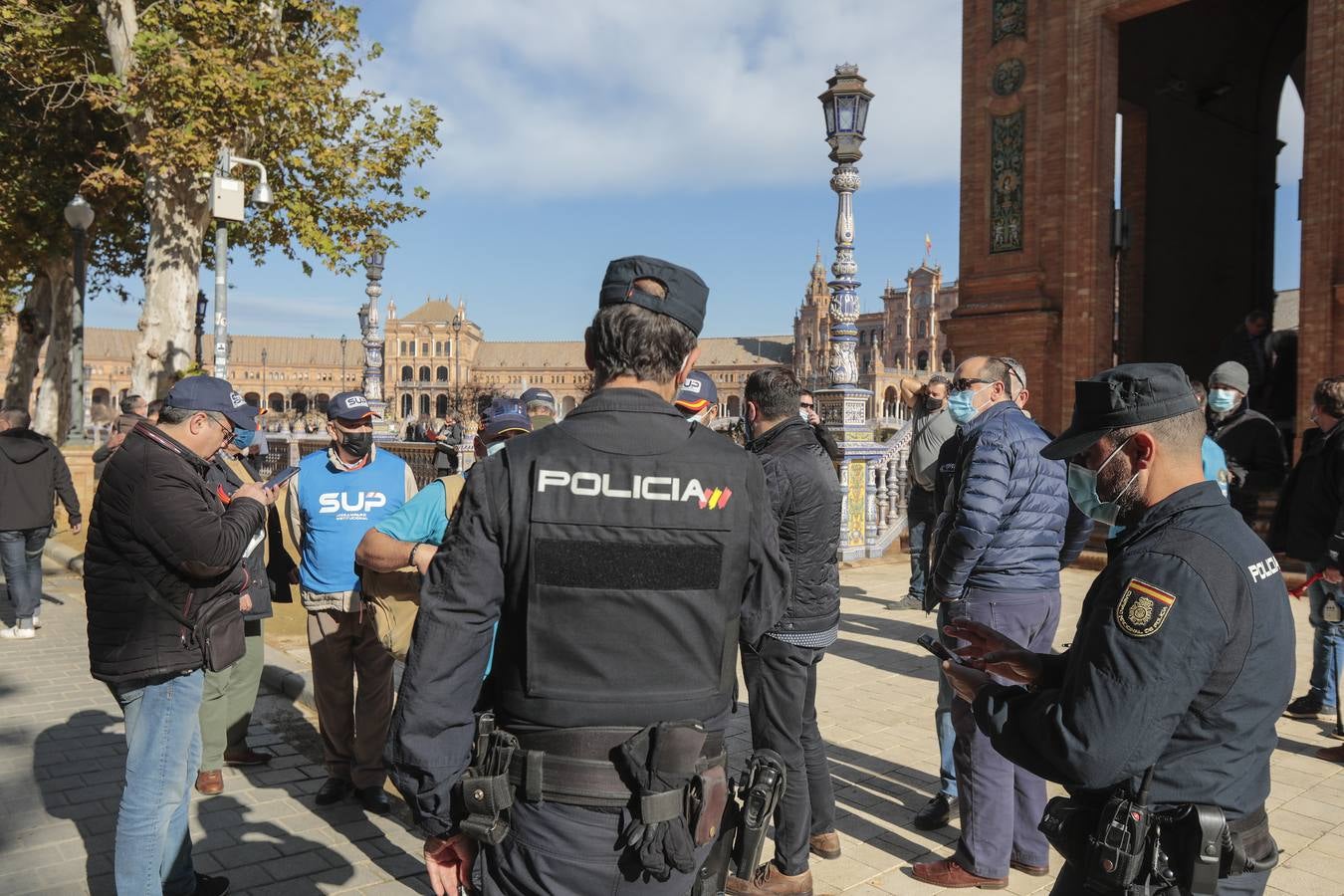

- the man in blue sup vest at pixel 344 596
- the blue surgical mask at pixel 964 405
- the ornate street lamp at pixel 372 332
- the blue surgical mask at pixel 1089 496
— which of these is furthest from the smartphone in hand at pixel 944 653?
the ornate street lamp at pixel 372 332

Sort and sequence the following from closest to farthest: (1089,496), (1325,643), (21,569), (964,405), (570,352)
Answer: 1. (1089,496)
2. (964,405)
3. (1325,643)
4. (21,569)
5. (570,352)

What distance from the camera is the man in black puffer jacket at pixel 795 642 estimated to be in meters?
3.79

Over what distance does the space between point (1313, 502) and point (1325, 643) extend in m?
0.93

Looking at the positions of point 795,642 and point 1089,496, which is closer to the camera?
point 1089,496

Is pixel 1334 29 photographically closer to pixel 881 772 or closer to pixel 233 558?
pixel 881 772

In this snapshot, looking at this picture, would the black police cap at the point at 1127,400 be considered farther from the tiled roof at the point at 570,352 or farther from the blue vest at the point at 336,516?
the tiled roof at the point at 570,352

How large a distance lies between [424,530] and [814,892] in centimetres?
215

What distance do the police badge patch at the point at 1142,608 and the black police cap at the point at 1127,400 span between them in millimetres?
370

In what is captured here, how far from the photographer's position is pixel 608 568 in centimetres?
214

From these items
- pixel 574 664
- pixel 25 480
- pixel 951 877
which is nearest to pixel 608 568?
pixel 574 664

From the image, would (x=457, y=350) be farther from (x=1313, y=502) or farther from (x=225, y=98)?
(x=1313, y=502)

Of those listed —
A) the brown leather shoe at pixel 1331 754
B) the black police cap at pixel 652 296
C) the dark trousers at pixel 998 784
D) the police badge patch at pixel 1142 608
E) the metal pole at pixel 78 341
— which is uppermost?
the metal pole at pixel 78 341

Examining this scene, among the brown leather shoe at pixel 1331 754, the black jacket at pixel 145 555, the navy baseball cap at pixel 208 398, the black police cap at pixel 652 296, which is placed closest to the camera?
the black police cap at pixel 652 296

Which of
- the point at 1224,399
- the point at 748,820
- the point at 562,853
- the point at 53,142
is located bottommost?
the point at 748,820
